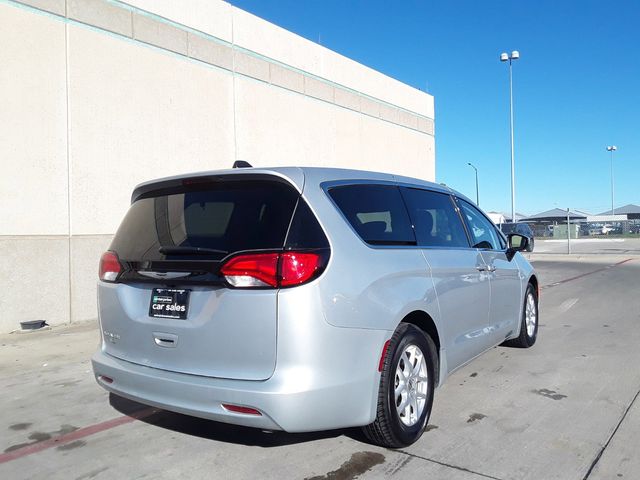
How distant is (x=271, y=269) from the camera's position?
2885 mm

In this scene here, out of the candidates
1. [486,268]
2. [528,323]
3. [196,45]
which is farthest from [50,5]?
[528,323]

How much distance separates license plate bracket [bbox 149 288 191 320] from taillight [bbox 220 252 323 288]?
0.34m

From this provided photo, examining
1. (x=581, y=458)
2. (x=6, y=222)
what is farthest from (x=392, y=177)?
(x=6, y=222)

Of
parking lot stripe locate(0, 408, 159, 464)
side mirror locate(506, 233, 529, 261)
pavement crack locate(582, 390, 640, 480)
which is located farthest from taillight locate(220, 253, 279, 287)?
side mirror locate(506, 233, 529, 261)

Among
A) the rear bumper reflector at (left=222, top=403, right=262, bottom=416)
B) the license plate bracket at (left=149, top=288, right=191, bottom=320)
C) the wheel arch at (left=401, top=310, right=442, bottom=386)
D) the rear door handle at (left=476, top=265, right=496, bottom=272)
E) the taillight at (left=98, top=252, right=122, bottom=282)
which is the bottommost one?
the rear bumper reflector at (left=222, top=403, right=262, bottom=416)

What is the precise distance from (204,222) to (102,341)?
1195 millimetres

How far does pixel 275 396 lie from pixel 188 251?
0.98 metres

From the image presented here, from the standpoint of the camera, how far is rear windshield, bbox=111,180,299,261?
303 centimetres

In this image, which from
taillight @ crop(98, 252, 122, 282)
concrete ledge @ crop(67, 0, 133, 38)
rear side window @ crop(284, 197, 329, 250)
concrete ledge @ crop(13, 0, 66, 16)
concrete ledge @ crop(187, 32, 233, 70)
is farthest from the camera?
concrete ledge @ crop(187, 32, 233, 70)

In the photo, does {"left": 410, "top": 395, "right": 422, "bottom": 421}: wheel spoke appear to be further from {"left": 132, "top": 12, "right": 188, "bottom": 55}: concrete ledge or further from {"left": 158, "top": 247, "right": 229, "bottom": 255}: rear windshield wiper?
{"left": 132, "top": 12, "right": 188, "bottom": 55}: concrete ledge

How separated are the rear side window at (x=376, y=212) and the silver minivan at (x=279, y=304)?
0.04 ft

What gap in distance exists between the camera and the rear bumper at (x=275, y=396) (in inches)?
112

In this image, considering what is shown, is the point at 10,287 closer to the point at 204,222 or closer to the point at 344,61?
the point at 204,222

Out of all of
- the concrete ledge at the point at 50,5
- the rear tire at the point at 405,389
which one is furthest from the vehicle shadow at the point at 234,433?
the concrete ledge at the point at 50,5
